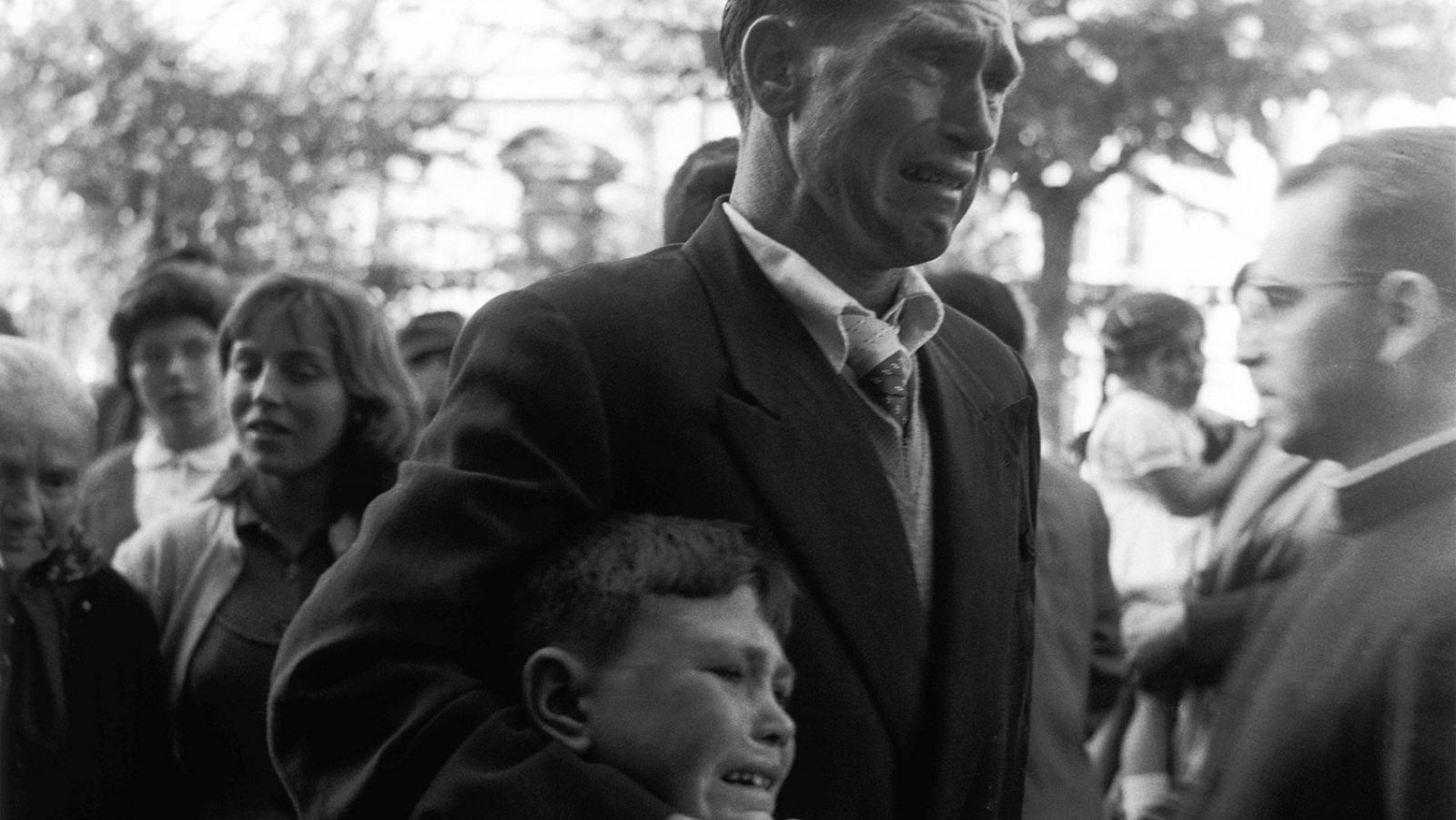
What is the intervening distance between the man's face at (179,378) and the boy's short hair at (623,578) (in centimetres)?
347

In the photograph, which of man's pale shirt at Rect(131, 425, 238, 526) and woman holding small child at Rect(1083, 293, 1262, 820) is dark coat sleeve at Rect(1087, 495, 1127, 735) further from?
man's pale shirt at Rect(131, 425, 238, 526)

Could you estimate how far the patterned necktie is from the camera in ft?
7.89

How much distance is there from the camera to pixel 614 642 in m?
2.14

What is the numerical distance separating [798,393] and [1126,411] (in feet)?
12.6

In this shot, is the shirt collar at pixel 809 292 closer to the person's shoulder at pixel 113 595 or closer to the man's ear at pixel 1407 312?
the man's ear at pixel 1407 312

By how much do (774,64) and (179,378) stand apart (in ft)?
11.0

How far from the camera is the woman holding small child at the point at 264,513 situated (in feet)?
12.5

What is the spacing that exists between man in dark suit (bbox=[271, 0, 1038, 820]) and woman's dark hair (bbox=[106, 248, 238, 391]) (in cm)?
327

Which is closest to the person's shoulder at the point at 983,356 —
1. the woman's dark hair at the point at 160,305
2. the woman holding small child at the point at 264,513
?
the woman holding small child at the point at 264,513

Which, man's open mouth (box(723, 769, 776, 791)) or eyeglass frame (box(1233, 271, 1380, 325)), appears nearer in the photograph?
man's open mouth (box(723, 769, 776, 791))

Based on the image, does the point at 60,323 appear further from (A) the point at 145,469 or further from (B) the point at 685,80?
(A) the point at 145,469

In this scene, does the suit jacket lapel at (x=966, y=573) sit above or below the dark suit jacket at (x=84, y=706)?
above

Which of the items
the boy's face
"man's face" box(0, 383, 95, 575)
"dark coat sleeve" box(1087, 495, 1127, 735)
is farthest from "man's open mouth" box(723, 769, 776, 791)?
"dark coat sleeve" box(1087, 495, 1127, 735)

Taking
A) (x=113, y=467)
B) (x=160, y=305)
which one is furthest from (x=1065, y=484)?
(x=113, y=467)
